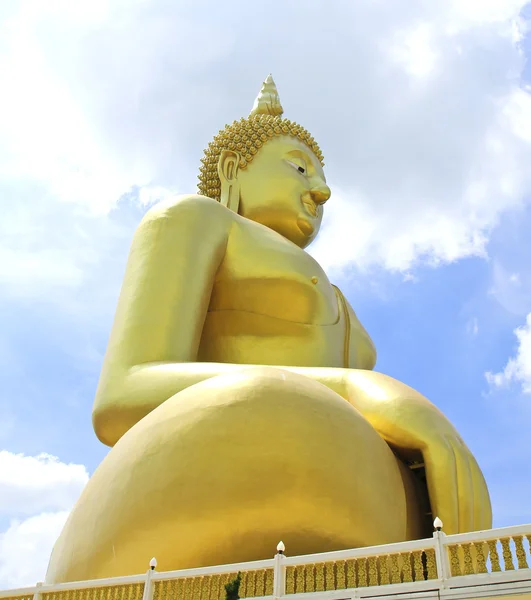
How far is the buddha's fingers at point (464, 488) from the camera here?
18.0ft

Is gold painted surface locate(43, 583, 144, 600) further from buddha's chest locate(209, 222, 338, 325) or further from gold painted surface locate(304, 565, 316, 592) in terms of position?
buddha's chest locate(209, 222, 338, 325)

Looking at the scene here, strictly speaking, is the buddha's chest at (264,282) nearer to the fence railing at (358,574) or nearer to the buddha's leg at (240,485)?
the buddha's leg at (240,485)

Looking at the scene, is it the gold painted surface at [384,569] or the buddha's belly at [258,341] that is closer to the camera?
the gold painted surface at [384,569]

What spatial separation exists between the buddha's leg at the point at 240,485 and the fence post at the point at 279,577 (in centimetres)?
50

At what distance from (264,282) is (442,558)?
4.19 m

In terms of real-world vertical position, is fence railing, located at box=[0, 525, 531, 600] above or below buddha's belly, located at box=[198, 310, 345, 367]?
below

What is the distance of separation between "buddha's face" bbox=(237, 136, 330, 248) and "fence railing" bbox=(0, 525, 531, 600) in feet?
17.0

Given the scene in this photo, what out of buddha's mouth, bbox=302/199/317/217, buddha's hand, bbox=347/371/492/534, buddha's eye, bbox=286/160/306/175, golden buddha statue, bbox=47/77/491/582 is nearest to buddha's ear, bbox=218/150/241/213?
buddha's eye, bbox=286/160/306/175

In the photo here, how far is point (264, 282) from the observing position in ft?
25.5

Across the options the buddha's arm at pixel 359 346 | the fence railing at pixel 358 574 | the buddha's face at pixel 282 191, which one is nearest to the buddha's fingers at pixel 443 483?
the fence railing at pixel 358 574

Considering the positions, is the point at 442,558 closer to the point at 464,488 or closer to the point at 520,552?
the point at 520,552

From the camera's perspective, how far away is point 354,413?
550 centimetres

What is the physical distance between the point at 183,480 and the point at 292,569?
101 cm

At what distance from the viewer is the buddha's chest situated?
777 centimetres
